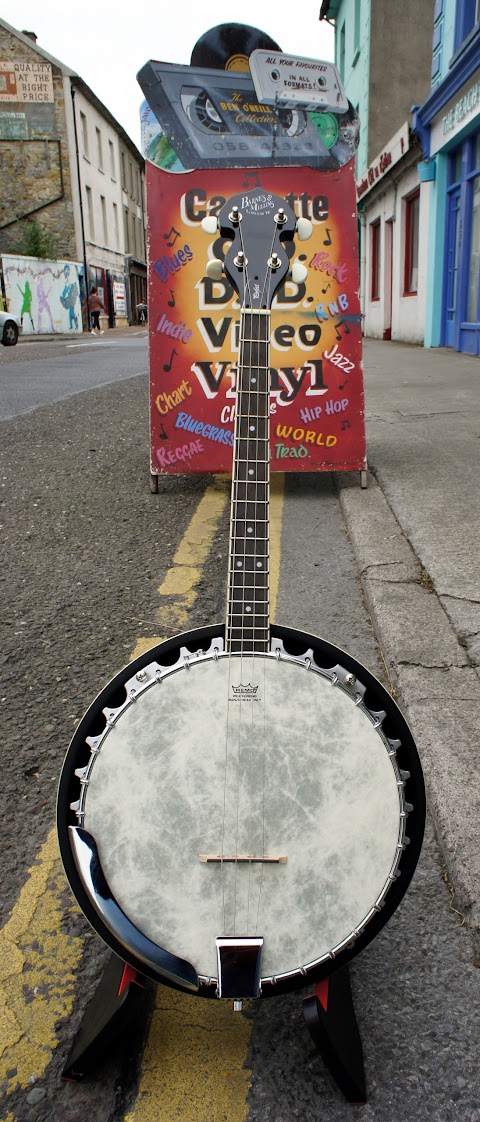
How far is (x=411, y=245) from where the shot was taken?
60.6 ft

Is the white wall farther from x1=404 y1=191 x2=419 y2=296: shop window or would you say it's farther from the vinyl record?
the vinyl record

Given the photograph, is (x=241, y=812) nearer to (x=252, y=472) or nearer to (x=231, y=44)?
(x=252, y=472)

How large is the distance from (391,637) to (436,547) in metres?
1.04

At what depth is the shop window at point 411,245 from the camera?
17969mm

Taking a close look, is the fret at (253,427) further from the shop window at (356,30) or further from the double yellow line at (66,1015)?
the shop window at (356,30)

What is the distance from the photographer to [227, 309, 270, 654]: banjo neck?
4.62ft

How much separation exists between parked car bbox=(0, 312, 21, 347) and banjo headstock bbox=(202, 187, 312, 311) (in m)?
21.3

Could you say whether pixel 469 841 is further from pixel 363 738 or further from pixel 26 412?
pixel 26 412

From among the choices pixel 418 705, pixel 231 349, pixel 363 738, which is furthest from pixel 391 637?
pixel 231 349

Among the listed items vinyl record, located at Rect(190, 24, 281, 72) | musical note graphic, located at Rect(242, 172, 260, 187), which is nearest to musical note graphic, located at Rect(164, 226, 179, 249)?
musical note graphic, located at Rect(242, 172, 260, 187)

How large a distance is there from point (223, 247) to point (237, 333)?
1.47ft

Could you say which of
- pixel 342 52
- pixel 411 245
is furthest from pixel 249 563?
pixel 342 52

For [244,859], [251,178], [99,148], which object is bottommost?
[244,859]

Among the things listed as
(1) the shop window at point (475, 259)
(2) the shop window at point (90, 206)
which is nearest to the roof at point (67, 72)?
(2) the shop window at point (90, 206)
